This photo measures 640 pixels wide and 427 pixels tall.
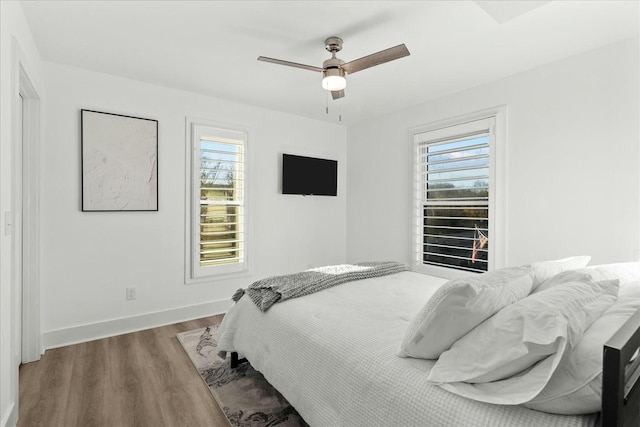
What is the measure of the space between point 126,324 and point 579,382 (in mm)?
3502

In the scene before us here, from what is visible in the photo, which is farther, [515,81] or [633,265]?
[515,81]

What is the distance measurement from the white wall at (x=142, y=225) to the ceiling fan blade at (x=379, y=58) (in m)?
1.95

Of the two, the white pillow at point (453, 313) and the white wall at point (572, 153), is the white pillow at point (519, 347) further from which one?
the white wall at point (572, 153)

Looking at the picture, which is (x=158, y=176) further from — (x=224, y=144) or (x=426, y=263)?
(x=426, y=263)

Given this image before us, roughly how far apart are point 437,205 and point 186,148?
2797mm

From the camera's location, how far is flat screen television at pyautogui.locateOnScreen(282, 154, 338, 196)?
4.34m

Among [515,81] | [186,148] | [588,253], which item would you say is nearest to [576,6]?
[515,81]

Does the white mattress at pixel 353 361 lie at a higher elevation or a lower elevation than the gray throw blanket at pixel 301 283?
lower

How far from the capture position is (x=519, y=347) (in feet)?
3.54

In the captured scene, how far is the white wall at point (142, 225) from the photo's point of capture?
9.70 ft

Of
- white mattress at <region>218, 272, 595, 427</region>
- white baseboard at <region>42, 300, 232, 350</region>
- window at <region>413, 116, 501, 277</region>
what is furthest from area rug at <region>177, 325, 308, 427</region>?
window at <region>413, 116, 501, 277</region>

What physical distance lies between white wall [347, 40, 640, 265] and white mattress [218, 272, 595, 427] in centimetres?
123

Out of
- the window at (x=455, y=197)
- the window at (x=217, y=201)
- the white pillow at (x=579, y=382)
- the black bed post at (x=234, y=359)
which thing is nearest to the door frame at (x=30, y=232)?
the window at (x=217, y=201)

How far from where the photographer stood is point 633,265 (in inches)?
78.4
